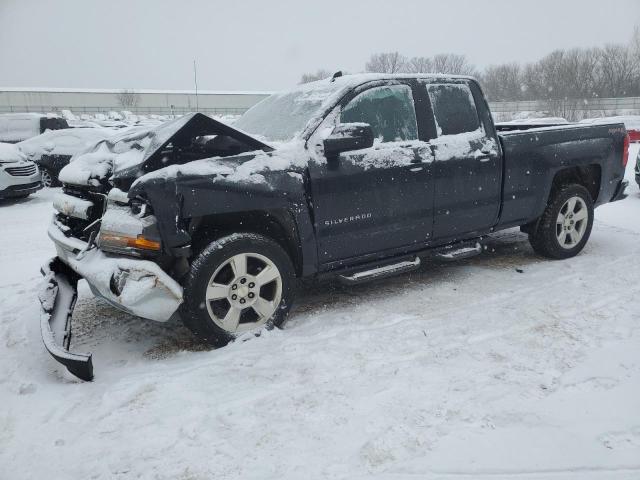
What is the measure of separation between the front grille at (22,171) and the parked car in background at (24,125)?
7546 millimetres

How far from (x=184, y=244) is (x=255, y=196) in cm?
58

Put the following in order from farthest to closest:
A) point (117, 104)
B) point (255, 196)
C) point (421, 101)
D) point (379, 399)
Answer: point (117, 104) → point (421, 101) → point (255, 196) → point (379, 399)

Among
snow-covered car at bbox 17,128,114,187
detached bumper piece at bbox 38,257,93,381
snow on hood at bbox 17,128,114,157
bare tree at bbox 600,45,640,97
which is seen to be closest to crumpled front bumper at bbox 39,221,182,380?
detached bumper piece at bbox 38,257,93,381

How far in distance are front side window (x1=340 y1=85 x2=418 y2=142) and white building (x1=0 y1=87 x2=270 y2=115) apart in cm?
6134

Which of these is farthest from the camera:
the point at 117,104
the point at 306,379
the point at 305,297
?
the point at 117,104

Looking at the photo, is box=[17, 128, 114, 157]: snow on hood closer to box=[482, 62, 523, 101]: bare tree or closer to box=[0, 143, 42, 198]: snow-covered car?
box=[0, 143, 42, 198]: snow-covered car

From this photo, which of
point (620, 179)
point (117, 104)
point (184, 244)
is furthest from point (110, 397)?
point (117, 104)

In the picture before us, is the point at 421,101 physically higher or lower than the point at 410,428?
higher

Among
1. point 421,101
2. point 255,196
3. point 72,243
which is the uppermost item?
point 421,101

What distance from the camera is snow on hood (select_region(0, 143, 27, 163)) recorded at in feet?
31.6

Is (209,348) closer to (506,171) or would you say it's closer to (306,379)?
(306,379)

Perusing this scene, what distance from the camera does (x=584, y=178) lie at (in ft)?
17.1

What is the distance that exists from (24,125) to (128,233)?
16921 mm

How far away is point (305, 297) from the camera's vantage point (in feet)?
14.1
